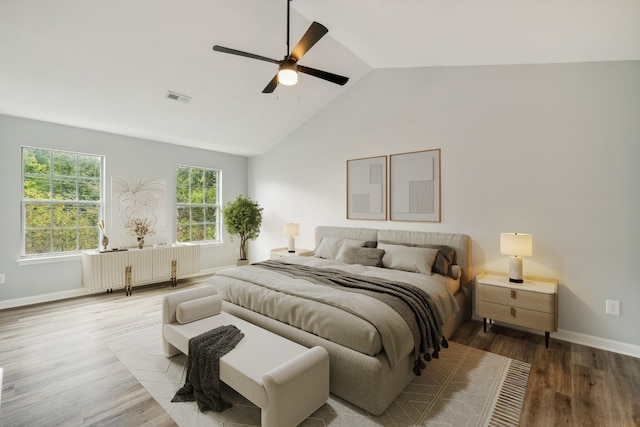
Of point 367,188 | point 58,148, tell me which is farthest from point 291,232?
point 58,148

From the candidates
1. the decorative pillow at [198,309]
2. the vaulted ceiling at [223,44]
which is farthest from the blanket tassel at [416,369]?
the vaulted ceiling at [223,44]

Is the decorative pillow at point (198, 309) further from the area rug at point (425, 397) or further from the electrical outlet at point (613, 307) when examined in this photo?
the electrical outlet at point (613, 307)

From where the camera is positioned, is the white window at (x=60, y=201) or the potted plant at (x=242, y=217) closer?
the white window at (x=60, y=201)

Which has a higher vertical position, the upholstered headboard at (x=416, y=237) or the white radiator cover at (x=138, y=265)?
the upholstered headboard at (x=416, y=237)

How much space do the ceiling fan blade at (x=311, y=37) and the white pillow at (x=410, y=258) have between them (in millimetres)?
2478

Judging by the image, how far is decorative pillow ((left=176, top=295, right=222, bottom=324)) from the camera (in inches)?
101

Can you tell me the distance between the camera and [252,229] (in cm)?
→ 593

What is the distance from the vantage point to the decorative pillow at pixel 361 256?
379 centimetres

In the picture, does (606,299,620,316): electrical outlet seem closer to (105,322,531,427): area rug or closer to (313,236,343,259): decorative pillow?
(105,322,531,427): area rug

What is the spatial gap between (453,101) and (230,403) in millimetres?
4015

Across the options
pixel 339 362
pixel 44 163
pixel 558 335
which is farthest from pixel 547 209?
pixel 44 163

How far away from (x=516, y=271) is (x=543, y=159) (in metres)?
1.24

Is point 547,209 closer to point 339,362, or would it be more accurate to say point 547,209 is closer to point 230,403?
point 339,362

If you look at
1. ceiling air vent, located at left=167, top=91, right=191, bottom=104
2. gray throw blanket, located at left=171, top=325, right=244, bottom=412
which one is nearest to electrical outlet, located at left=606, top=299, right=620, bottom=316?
gray throw blanket, located at left=171, top=325, right=244, bottom=412
